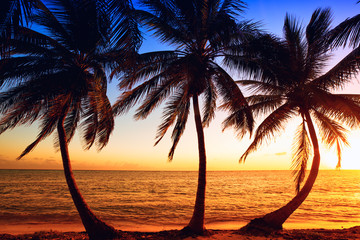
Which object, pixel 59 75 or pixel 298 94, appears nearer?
pixel 59 75

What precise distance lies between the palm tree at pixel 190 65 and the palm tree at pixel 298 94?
95 cm

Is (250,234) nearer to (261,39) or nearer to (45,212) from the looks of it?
(261,39)

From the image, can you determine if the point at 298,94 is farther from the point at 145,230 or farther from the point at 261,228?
the point at 145,230

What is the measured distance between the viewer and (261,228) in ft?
26.5

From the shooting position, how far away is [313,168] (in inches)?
337

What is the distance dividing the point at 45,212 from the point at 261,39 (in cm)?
1828

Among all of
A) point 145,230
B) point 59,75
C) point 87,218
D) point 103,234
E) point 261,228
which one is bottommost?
point 145,230

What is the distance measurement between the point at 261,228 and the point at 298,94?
5.12 m

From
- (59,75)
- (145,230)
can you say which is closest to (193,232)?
(145,230)

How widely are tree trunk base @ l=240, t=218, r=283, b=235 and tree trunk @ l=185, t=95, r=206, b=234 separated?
1769mm

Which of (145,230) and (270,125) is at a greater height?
(270,125)

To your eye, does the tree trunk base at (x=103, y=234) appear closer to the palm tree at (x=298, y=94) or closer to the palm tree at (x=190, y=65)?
the palm tree at (x=190, y=65)

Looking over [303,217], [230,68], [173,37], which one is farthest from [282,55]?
[303,217]

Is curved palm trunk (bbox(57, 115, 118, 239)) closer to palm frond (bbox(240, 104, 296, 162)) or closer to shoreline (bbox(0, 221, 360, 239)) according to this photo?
shoreline (bbox(0, 221, 360, 239))
